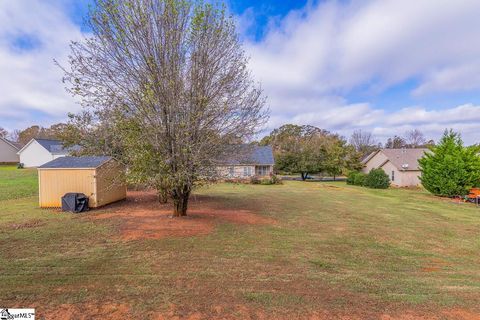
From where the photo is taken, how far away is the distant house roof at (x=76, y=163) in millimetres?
12798

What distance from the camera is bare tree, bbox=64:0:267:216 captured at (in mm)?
8695

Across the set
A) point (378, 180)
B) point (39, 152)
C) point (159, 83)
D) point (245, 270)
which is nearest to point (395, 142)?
point (378, 180)

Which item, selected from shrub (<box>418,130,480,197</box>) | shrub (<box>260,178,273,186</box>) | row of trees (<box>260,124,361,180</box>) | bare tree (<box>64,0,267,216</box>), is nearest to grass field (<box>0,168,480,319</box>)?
bare tree (<box>64,0,267,216</box>)

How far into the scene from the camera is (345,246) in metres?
7.45

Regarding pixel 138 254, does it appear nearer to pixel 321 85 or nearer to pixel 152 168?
pixel 152 168

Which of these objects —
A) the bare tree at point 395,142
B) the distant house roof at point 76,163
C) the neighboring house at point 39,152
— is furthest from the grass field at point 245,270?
the bare tree at point 395,142

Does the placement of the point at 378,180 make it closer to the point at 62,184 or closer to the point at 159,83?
the point at 159,83

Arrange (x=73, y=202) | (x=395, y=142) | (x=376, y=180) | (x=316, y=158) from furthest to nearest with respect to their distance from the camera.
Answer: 1. (x=395, y=142)
2. (x=316, y=158)
3. (x=376, y=180)
4. (x=73, y=202)

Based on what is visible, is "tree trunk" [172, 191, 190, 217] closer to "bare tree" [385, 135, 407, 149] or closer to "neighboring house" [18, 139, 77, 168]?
"neighboring house" [18, 139, 77, 168]

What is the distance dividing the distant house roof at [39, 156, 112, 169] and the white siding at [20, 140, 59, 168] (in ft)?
112

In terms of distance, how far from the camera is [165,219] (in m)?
10.1

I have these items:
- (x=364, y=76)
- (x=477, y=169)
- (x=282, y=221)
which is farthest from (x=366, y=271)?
(x=477, y=169)

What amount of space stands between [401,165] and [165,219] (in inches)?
1276

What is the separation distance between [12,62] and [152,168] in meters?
12.2
